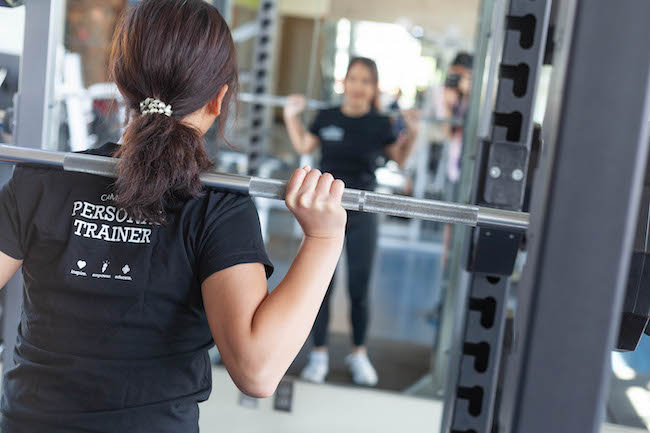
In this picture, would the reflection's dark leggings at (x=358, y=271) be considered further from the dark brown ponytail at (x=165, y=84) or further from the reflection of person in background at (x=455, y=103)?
the dark brown ponytail at (x=165, y=84)

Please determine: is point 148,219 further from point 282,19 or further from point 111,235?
point 282,19

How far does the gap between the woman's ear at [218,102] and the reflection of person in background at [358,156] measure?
202 centimetres

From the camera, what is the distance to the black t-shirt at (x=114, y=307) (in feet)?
2.74

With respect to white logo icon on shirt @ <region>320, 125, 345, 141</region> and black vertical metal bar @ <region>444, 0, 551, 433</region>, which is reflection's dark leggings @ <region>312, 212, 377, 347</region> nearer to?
white logo icon on shirt @ <region>320, 125, 345, 141</region>

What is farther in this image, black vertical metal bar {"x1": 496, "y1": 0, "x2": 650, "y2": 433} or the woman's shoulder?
the woman's shoulder

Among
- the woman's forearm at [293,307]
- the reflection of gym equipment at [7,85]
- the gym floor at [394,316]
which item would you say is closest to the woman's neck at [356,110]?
the gym floor at [394,316]

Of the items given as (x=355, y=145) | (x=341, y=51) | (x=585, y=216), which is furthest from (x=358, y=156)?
(x=341, y=51)

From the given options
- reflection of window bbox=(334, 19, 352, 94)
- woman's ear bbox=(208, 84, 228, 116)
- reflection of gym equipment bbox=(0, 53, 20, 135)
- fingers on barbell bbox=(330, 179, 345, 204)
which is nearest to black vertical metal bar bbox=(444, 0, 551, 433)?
fingers on barbell bbox=(330, 179, 345, 204)

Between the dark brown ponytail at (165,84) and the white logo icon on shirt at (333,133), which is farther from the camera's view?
the white logo icon on shirt at (333,133)

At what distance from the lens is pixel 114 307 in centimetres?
84

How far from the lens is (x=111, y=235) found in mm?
854

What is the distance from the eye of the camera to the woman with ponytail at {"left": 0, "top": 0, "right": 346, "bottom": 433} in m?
0.80

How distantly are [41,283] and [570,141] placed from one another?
0.70 meters

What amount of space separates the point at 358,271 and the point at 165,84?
2.21m
